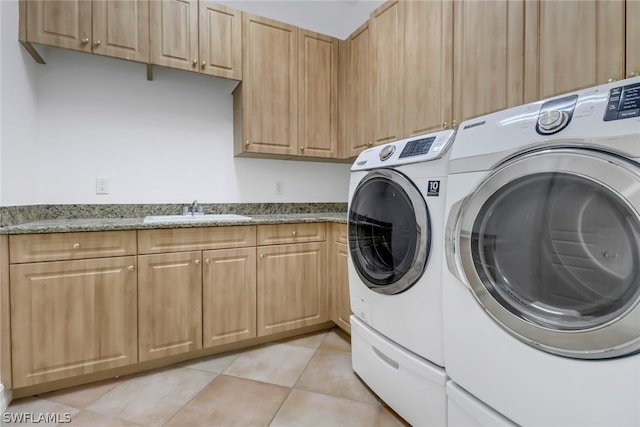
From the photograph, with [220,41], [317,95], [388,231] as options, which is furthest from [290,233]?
[220,41]

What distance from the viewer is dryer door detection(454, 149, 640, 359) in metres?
0.67

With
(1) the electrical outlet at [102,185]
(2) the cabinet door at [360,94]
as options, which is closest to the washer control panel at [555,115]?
(2) the cabinet door at [360,94]

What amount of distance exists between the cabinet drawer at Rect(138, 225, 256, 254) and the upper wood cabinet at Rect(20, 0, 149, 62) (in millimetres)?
1093

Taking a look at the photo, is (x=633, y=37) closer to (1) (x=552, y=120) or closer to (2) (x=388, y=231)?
(1) (x=552, y=120)

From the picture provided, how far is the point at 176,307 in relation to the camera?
171 centimetres

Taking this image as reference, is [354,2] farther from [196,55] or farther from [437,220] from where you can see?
[437,220]

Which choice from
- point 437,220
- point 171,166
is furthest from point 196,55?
point 437,220

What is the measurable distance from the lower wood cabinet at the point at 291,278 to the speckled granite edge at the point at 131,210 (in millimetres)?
564

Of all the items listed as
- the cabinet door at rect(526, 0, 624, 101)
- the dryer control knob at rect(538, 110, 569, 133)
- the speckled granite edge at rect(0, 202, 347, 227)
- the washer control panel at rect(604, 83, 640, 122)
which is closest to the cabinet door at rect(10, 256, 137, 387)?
the speckled granite edge at rect(0, 202, 347, 227)

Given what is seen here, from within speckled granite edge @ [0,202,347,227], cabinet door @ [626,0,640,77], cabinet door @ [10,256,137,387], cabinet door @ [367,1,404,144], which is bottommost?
cabinet door @ [10,256,137,387]

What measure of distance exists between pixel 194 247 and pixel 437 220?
1345mm

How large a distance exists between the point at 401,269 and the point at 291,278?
0.98m

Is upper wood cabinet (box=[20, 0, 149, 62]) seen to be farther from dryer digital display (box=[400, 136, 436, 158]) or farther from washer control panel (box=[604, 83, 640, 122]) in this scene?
washer control panel (box=[604, 83, 640, 122])

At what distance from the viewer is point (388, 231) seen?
1.40 meters
